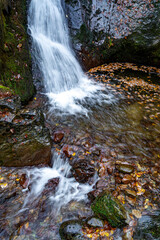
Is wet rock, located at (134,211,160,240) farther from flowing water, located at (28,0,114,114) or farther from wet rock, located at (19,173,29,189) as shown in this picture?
flowing water, located at (28,0,114,114)

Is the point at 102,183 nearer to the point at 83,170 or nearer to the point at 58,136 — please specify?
the point at 83,170

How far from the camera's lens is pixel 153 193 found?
10.3 feet

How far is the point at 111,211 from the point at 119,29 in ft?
34.4

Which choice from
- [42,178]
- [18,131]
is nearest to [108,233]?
[42,178]

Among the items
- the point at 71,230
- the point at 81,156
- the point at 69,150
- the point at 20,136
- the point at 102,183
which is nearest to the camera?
the point at 71,230

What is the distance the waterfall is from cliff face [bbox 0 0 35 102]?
1.32 m

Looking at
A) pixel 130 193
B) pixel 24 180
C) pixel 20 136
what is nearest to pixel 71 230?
pixel 130 193

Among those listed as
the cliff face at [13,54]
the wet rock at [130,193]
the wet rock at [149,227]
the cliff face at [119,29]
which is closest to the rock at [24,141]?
the cliff face at [13,54]

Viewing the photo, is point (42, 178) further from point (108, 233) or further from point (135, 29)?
point (135, 29)

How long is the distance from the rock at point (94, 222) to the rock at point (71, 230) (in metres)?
0.17

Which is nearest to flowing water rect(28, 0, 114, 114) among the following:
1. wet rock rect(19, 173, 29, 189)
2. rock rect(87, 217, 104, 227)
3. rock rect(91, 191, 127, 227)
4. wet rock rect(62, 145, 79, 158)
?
wet rock rect(62, 145, 79, 158)

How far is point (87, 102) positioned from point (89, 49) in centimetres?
439

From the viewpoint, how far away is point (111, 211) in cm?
258

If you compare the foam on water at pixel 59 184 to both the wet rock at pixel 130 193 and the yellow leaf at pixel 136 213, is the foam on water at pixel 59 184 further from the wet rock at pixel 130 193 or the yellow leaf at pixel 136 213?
the yellow leaf at pixel 136 213
